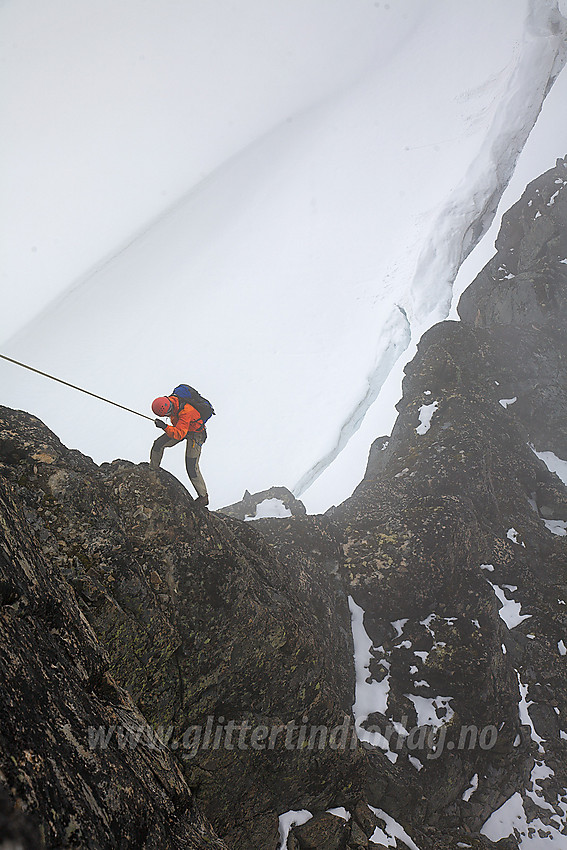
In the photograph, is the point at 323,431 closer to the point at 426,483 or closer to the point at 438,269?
the point at 438,269

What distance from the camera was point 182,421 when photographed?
9312 millimetres

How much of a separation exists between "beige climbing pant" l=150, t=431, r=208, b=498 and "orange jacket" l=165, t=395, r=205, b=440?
0.44ft

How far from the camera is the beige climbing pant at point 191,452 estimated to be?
9289mm

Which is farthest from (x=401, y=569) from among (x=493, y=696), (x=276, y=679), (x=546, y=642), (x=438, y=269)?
(x=438, y=269)

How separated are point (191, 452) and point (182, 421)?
797 mm

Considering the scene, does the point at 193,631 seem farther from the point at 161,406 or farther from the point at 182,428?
the point at 161,406

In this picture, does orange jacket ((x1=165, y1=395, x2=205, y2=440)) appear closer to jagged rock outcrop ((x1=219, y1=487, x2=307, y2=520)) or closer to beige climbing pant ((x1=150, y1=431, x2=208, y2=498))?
beige climbing pant ((x1=150, y1=431, x2=208, y2=498))

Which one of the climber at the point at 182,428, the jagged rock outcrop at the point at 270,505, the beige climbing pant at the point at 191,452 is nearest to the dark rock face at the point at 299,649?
the jagged rock outcrop at the point at 270,505

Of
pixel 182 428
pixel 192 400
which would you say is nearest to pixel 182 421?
pixel 182 428

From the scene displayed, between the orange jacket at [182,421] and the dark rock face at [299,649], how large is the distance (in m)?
1.15

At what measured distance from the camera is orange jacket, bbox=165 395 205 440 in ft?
30.1

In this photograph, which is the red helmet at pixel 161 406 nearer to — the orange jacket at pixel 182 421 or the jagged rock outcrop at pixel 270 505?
the orange jacket at pixel 182 421

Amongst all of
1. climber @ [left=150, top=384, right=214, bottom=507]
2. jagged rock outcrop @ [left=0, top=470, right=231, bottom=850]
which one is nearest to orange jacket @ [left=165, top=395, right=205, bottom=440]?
climber @ [left=150, top=384, right=214, bottom=507]

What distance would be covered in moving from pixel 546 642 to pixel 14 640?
15963 millimetres
